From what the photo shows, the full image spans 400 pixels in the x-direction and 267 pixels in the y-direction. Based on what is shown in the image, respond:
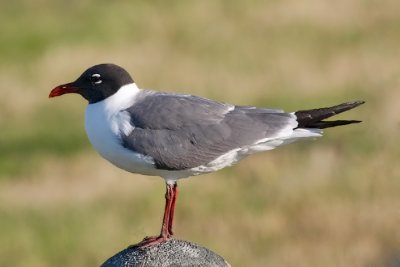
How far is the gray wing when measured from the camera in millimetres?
8484

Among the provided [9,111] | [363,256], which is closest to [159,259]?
[363,256]

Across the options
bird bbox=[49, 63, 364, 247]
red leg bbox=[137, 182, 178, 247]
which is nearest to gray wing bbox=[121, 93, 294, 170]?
bird bbox=[49, 63, 364, 247]

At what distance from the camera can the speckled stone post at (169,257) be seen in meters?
8.14

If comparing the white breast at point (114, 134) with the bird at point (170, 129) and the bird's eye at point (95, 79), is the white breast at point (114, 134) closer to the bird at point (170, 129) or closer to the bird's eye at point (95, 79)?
the bird at point (170, 129)

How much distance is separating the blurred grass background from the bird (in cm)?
281

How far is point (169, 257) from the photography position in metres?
8.20

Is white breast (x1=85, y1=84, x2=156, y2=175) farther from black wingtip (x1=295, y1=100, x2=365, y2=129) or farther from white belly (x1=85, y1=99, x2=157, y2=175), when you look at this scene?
black wingtip (x1=295, y1=100, x2=365, y2=129)

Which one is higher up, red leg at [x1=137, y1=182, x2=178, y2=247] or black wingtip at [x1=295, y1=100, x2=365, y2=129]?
black wingtip at [x1=295, y1=100, x2=365, y2=129]

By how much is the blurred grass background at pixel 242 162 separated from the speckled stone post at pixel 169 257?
316 centimetres

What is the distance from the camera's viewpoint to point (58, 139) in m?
20.3

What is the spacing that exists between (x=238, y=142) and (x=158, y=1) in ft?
70.8

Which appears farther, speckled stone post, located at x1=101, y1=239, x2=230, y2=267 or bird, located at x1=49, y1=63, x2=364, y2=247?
bird, located at x1=49, y1=63, x2=364, y2=247

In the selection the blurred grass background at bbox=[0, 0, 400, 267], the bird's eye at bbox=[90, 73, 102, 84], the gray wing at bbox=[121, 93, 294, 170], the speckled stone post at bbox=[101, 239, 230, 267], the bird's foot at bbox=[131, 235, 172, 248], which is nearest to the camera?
the speckled stone post at bbox=[101, 239, 230, 267]

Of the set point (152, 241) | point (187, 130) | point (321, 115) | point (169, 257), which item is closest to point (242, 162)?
point (187, 130)
